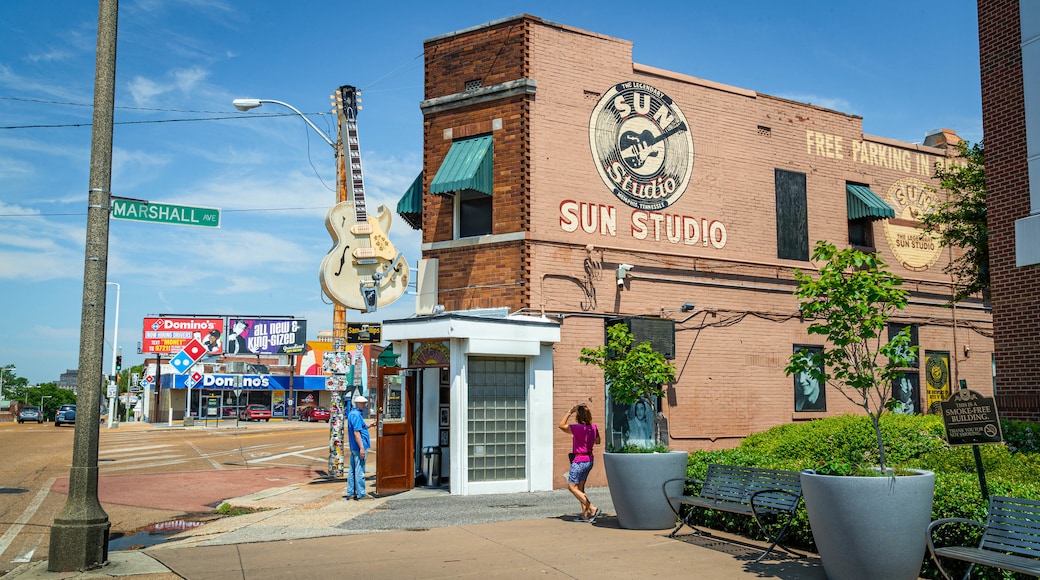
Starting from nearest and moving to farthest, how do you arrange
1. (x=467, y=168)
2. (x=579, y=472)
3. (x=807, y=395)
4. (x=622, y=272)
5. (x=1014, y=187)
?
1. (x=579, y=472)
2. (x=1014, y=187)
3. (x=467, y=168)
4. (x=622, y=272)
5. (x=807, y=395)

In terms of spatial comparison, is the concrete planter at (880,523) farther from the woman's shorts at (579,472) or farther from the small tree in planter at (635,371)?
the woman's shorts at (579,472)

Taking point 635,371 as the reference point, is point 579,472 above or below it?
below

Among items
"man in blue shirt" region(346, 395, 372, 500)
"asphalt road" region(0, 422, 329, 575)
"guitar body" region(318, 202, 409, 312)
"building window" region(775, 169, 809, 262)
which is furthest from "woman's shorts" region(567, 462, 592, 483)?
"building window" region(775, 169, 809, 262)

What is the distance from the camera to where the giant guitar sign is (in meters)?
18.4

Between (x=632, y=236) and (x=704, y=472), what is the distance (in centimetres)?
717

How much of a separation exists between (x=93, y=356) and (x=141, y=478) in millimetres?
11594

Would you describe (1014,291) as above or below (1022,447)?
above

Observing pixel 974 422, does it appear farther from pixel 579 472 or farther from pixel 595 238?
pixel 595 238

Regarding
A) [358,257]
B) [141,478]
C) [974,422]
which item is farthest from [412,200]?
[974,422]

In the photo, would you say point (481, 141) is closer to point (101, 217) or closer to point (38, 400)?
point (101, 217)

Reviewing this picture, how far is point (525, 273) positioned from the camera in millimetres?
16203

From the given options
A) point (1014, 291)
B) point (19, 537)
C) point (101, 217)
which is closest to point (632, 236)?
point (1014, 291)

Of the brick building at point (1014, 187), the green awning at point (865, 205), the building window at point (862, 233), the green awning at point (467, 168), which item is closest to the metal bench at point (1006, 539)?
the brick building at point (1014, 187)

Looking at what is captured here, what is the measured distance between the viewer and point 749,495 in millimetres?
10023
